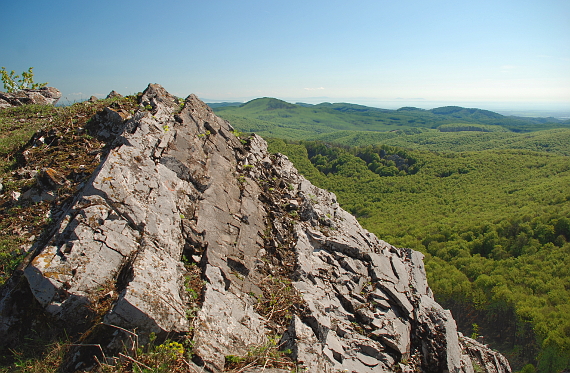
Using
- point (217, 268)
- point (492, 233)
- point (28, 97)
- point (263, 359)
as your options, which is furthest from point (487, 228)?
point (28, 97)

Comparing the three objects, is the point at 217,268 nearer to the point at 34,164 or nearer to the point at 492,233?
the point at 34,164

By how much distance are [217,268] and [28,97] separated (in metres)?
27.7

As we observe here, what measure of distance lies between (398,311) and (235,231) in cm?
698

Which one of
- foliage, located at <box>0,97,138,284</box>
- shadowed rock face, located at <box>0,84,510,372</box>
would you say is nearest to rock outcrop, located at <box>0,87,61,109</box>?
foliage, located at <box>0,97,138,284</box>

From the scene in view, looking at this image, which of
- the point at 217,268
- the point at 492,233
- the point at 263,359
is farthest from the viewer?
the point at 492,233

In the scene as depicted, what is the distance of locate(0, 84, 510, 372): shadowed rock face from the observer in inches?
229

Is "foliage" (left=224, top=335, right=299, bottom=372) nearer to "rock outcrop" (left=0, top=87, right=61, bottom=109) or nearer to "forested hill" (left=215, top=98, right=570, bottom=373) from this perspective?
"rock outcrop" (left=0, top=87, right=61, bottom=109)

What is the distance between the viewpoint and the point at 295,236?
11727mm

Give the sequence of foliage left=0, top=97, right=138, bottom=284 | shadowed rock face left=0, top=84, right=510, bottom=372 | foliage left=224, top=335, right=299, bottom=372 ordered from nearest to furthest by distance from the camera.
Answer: shadowed rock face left=0, top=84, right=510, bottom=372 < foliage left=224, top=335, right=299, bottom=372 < foliage left=0, top=97, right=138, bottom=284

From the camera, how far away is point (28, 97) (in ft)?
80.1

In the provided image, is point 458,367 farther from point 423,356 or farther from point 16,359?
point 16,359

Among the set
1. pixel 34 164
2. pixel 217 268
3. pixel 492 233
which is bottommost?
pixel 492 233

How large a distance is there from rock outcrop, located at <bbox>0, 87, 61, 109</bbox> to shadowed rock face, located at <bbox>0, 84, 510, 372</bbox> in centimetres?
1790

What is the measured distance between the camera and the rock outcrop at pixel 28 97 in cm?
2297
